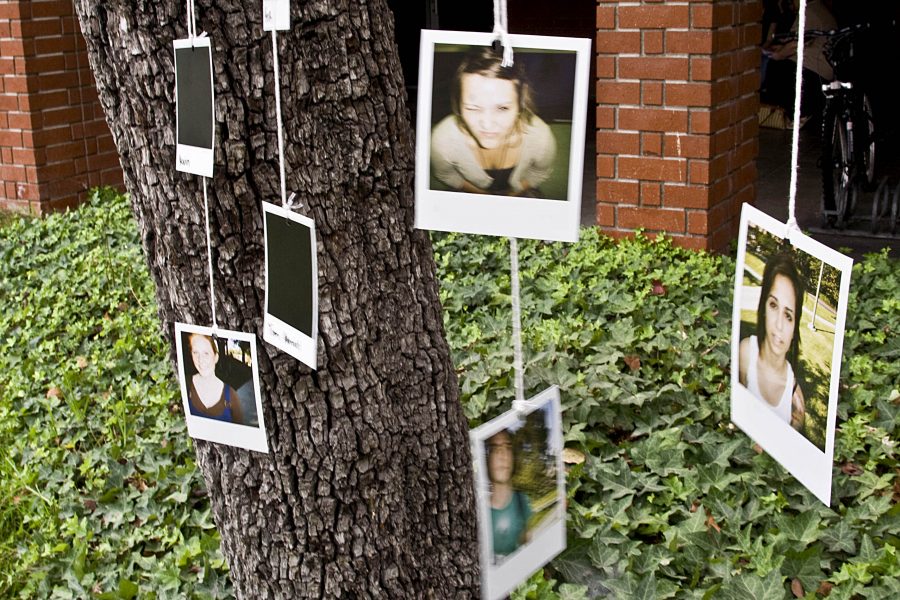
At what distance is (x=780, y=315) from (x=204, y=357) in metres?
1.02

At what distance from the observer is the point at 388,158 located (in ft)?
6.84

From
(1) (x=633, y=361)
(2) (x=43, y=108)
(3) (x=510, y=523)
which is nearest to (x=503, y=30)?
(3) (x=510, y=523)

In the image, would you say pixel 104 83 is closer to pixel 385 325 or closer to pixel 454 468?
pixel 385 325

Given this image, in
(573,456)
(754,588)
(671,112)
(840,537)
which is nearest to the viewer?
(754,588)

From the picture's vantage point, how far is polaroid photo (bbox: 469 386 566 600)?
1790 millimetres

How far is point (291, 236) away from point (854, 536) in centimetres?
190

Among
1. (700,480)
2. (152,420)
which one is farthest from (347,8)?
(152,420)

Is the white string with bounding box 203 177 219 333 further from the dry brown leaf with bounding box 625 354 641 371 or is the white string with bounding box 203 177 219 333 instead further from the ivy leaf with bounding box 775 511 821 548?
the dry brown leaf with bounding box 625 354 641 371

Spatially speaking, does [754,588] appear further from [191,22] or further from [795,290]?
[191,22]

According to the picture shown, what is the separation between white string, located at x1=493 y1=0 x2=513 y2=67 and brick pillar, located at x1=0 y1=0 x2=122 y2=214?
6.79m

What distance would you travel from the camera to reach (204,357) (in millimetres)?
2059

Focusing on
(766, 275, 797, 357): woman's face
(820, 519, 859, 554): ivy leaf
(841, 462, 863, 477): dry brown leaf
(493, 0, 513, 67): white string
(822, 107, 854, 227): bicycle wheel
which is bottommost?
(820, 519, 859, 554): ivy leaf

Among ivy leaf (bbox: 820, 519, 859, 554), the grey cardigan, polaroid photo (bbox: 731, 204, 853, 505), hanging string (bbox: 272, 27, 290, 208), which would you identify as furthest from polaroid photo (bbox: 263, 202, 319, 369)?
ivy leaf (bbox: 820, 519, 859, 554)

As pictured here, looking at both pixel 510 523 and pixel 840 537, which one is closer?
pixel 510 523
